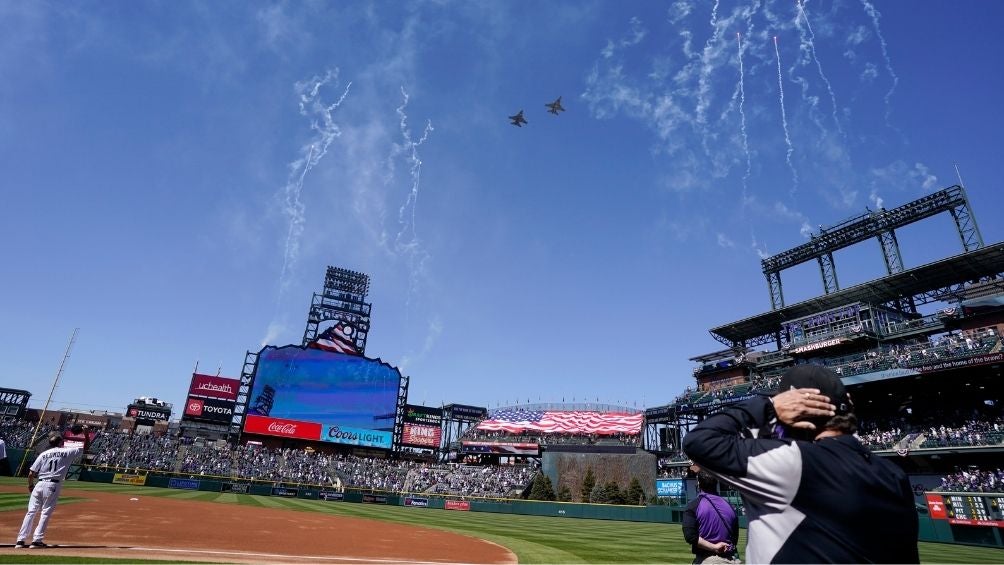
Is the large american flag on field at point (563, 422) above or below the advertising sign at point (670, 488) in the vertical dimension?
above

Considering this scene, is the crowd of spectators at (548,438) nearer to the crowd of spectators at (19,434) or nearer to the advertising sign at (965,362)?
the advertising sign at (965,362)

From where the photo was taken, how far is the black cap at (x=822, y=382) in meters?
2.52

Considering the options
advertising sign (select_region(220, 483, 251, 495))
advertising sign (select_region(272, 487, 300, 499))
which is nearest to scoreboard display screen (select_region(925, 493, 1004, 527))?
advertising sign (select_region(272, 487, 300, 499))

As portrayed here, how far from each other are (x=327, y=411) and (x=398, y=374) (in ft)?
29.8

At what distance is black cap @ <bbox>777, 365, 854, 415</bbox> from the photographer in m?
2.52

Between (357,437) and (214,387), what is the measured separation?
61.5 ft

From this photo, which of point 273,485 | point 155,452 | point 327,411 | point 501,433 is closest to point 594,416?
point 501,433

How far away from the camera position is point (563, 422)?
63.5m

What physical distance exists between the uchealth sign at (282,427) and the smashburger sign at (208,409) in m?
9.03

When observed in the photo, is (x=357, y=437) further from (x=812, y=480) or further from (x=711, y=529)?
(x=812, y=480)

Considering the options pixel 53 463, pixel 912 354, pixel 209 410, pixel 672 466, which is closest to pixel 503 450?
pixel 672 466

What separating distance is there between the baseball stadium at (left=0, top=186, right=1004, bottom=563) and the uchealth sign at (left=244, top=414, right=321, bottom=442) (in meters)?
0.15

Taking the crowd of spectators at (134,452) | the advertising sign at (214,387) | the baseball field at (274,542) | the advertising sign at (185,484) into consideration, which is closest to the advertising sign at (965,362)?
the baseball field at (274,542)

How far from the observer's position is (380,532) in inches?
759
